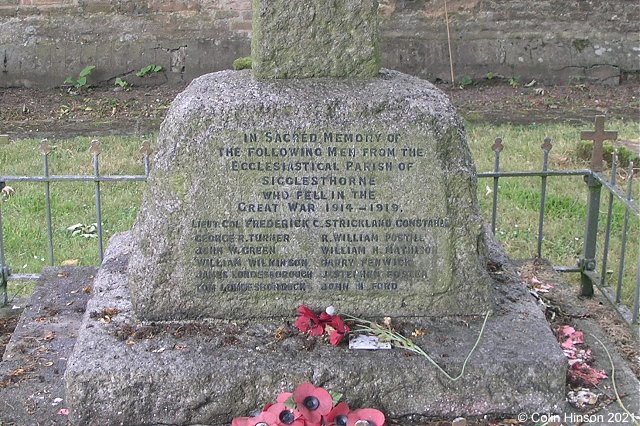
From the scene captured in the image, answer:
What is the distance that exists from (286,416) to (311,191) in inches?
34.4

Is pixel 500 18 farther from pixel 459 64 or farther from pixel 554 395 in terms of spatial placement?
pixel 554 395

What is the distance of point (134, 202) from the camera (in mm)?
→ 6461

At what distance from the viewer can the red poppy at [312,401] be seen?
3.09 metres

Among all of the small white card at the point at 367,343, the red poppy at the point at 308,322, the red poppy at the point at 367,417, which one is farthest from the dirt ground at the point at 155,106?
the red poppy at the point at 367,417

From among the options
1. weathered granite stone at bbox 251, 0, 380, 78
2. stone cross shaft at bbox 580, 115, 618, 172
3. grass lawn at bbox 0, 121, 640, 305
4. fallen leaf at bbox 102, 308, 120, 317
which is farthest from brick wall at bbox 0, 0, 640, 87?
fallen leaf at bbox 102, 308, 120, 317

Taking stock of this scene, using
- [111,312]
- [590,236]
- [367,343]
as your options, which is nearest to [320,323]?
[367,343]

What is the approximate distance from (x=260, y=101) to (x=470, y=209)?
90 centimetres

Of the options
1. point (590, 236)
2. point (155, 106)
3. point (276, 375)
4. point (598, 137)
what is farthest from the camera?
point (155, 106)

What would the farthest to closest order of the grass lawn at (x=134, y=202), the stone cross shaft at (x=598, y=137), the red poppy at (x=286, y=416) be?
the grass lawn at (x=134, y=202) → the stone cross shaft at (x=598, y=137) → the red poppy at (x=286, y=416)

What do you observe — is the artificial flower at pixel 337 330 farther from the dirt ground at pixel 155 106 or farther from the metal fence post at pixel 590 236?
the dirt ground at pixel 155 106

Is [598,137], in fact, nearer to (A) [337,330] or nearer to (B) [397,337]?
(B) [397,337]

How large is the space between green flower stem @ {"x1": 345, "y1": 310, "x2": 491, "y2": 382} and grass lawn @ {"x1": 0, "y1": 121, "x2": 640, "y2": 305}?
2074mm

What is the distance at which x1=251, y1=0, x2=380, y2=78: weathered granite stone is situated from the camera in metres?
3.51

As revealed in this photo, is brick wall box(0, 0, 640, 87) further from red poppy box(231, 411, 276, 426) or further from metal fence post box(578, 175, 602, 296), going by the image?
red poppy box(231, 411, 276, 426)
